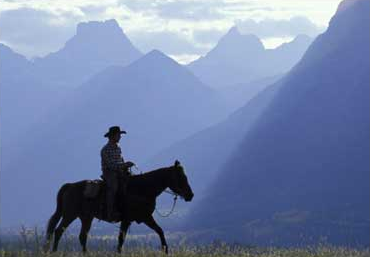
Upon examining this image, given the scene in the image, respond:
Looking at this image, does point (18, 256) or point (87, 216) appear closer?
point (18, 256)

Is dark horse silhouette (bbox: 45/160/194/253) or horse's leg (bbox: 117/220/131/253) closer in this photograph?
horse's leg (bbox: 117/220/131/253)

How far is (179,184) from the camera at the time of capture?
71.4 feet

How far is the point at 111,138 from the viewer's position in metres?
20.9

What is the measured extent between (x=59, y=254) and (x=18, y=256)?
171cm

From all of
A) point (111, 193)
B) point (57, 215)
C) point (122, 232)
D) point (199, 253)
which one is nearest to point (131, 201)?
point (111, 193)

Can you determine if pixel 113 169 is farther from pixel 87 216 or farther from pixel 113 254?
pixel 113 254

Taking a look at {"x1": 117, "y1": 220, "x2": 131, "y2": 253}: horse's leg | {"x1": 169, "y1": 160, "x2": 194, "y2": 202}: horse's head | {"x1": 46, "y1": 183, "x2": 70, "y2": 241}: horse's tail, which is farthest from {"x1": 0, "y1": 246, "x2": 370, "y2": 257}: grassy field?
{"x1": 46, "y1": 183, "x2": 70, "y2": 241}: horse's tail

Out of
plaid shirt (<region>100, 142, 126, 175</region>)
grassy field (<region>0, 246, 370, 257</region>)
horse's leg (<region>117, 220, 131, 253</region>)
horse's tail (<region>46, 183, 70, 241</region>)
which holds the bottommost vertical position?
grassy field (<region>0, 246, 370, 257</region>)

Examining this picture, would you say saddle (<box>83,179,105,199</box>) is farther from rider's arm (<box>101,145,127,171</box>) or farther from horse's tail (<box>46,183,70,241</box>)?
horse's tail (<box>46,183,70,241</box>)

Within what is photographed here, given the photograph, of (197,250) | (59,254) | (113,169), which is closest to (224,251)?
(197,250)

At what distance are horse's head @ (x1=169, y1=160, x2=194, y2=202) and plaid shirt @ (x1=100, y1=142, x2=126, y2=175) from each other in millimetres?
1629

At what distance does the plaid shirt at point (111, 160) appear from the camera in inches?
821

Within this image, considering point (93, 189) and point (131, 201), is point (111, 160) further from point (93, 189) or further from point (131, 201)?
point (131, 201)

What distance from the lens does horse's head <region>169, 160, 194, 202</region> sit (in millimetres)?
21688
